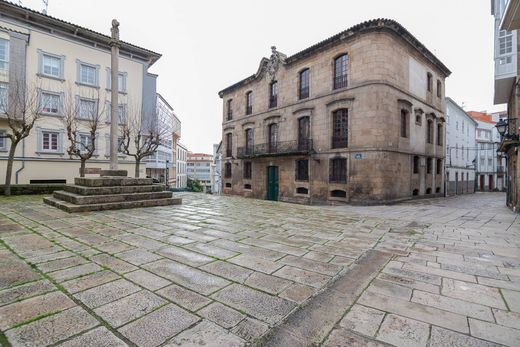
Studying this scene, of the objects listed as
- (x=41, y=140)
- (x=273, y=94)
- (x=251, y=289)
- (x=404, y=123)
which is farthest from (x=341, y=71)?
(x=41, y=140)

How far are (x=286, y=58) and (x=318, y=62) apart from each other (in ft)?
9.76

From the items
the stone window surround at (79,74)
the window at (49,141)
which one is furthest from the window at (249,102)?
the window at (49,141)

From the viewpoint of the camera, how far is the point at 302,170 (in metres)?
17.5

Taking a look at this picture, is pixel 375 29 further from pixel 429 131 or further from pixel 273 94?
pixel 429 131

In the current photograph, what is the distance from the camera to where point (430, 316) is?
2.31m

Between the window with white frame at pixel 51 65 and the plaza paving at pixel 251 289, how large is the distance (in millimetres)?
18723

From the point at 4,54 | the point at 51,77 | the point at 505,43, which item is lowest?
the point at 505,43

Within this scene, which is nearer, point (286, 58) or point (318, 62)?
point (318, 62)

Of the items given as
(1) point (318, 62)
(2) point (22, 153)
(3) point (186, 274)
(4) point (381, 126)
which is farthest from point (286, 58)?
(2) point (22, 153)

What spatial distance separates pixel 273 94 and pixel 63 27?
16874 mm

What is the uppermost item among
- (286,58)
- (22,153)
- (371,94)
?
(286,58)

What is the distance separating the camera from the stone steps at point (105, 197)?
7.96 meters

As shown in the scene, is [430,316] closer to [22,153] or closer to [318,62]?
[318,62]

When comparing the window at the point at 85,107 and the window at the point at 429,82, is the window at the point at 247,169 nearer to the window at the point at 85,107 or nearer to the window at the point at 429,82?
the window at the point at 85,107
